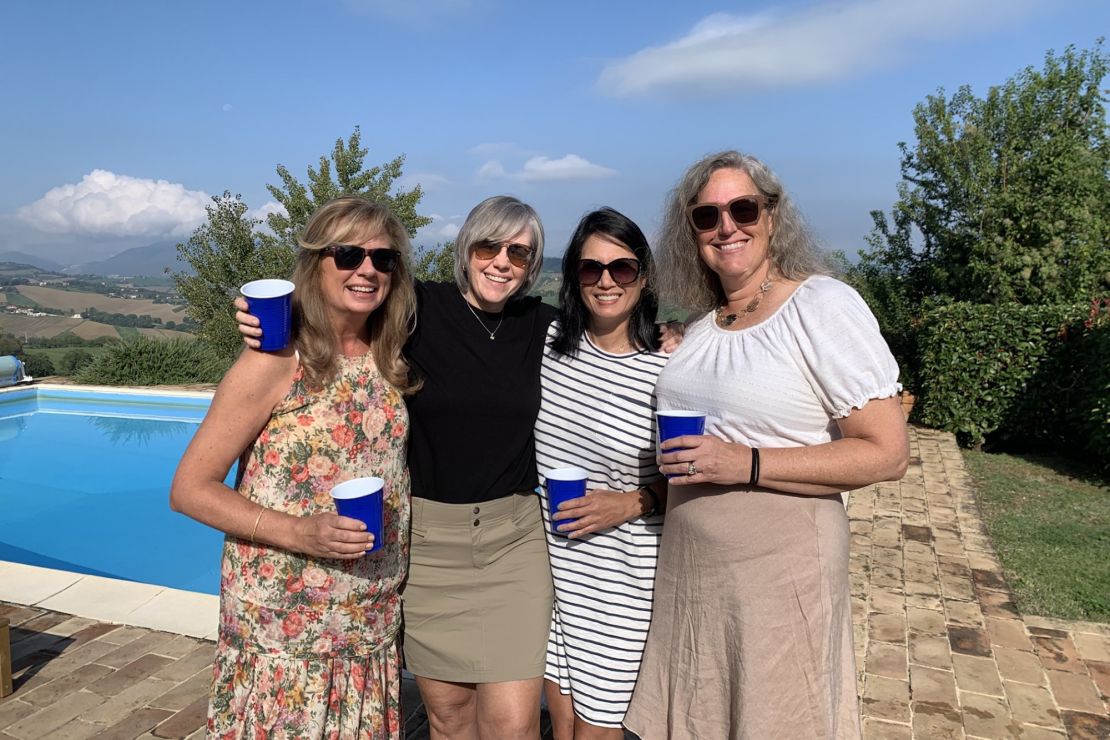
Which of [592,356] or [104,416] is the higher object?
[592,356]

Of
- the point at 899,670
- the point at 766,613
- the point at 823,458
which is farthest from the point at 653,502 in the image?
the point at 899,670

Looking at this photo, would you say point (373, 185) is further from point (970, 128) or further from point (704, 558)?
point (704, 558)

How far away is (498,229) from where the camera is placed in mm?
2502

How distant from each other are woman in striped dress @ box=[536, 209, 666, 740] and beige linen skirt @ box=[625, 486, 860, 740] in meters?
0.31

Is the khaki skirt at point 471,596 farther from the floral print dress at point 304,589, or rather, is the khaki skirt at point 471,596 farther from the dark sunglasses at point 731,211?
the dark sunglasses at point 731,211

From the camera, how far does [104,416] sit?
1488cm

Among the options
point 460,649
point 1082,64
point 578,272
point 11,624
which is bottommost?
point 11,624

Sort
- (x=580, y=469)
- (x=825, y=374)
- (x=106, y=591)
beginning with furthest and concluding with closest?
(x=106, y=591) < (x=580, y=469) < (x=825, y=374)

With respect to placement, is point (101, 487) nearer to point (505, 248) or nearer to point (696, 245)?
point (505, 248)

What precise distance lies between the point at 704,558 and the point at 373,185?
594 inches

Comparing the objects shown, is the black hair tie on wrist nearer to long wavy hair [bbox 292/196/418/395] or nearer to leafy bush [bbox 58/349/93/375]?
long wavy hair [bbox 292/196/418/395]

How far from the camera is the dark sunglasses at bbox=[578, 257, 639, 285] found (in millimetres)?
2387

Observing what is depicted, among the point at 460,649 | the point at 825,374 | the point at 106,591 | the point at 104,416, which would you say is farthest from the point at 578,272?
the point at 104,416

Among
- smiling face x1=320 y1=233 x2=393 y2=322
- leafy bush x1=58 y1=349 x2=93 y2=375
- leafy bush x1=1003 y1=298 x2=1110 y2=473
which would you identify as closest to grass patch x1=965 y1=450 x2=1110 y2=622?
leafy bush x1=1003 y1=298 x2=1110 y2=473
